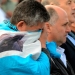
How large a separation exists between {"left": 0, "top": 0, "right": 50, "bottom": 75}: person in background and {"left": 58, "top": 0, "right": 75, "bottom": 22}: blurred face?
1.21 m

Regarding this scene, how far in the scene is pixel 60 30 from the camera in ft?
7.73

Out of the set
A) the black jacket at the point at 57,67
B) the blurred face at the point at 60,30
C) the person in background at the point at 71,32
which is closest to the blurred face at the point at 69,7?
the person in background at the point at 71,32

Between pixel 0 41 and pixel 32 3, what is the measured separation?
34cm

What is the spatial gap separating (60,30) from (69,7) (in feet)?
2.50

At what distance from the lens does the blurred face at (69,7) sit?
293cm

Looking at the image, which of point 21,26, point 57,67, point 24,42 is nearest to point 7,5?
point 57,67

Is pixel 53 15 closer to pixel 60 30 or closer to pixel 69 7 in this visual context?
pixel 60 30

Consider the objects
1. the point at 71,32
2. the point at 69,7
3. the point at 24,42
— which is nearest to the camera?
the point at 24,42

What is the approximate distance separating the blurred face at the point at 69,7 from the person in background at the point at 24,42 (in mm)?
1213

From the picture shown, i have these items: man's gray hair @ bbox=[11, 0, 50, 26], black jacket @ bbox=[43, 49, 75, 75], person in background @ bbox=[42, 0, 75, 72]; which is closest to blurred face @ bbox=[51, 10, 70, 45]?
black jacket @ bbox=[43, 49, 75, 75]

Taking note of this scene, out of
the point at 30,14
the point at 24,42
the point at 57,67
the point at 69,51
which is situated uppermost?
the point at 30,14

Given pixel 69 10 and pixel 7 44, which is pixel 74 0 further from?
pixel 7 44

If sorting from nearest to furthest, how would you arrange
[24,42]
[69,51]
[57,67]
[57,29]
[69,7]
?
1. [24,42]
2. [57,67]
3. [57,29]
4. [69,51]
5. [69,7]

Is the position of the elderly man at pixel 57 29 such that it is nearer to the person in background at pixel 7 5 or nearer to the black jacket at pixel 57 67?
the black jacket at pixel 57 67
